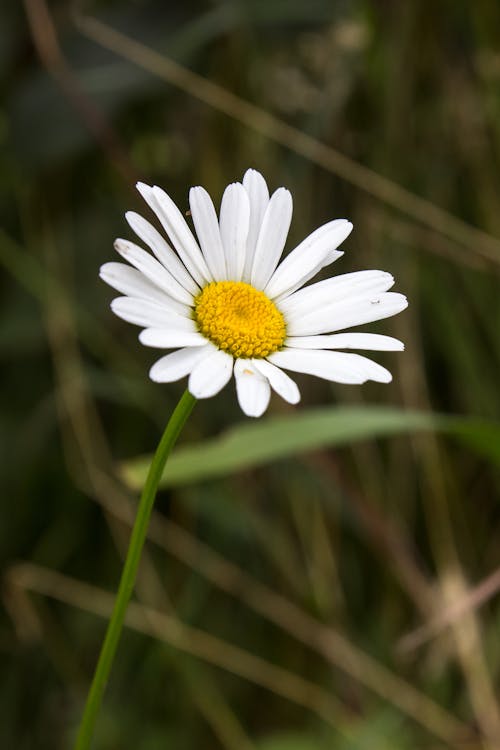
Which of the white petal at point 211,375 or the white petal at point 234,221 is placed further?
the white petal at point 234,221

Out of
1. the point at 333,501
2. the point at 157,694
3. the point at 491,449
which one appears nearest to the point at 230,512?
the point at 333,501

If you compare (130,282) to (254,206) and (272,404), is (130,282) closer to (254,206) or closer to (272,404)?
(254,206)

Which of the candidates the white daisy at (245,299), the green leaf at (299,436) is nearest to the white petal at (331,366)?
the white daisy at (245,299)

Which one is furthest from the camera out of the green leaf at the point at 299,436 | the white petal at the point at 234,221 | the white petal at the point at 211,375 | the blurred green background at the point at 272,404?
the blurred green background at the point at 272,404

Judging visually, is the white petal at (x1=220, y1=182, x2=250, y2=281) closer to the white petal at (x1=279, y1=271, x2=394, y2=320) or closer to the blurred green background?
the white petal at (x1=279, y1=271, x2=394, y2=320)

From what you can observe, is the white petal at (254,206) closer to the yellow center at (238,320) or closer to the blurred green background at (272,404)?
the yellow center at (238,320)

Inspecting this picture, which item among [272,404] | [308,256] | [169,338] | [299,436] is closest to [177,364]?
[169,338]

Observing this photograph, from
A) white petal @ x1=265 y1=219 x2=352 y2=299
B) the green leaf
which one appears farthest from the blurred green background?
white petal @ x1=265 y1=219 x2=352 y2=299
